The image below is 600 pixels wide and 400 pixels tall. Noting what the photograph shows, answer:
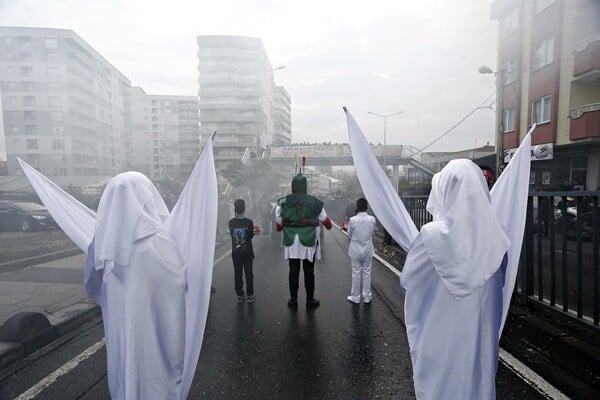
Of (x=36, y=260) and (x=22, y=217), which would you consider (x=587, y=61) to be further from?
(x=22, y=217)

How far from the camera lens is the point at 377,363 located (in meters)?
3.04

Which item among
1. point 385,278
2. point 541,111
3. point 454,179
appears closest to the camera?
point 454,179

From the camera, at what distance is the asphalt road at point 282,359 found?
2.63 m

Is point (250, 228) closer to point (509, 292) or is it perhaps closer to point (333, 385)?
point (333, 385)

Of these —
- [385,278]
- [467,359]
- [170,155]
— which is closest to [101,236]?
[467,359]

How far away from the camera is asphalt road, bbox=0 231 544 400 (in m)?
2.63

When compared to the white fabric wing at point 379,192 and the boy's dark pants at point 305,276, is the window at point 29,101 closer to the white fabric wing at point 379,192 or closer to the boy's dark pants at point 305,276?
the boy's dark pants at point 305,276

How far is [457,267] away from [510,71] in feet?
65.5

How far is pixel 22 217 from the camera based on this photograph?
Answer: 13.2m

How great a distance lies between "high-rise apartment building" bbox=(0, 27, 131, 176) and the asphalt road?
220 inches

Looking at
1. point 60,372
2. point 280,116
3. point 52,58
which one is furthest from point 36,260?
point 280,116

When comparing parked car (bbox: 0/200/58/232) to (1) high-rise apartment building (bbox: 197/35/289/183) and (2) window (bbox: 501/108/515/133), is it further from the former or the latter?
(2) window (bbox: 501/108/515/133)

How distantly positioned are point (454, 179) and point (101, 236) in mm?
2012

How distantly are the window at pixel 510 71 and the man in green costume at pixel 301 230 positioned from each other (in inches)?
637
